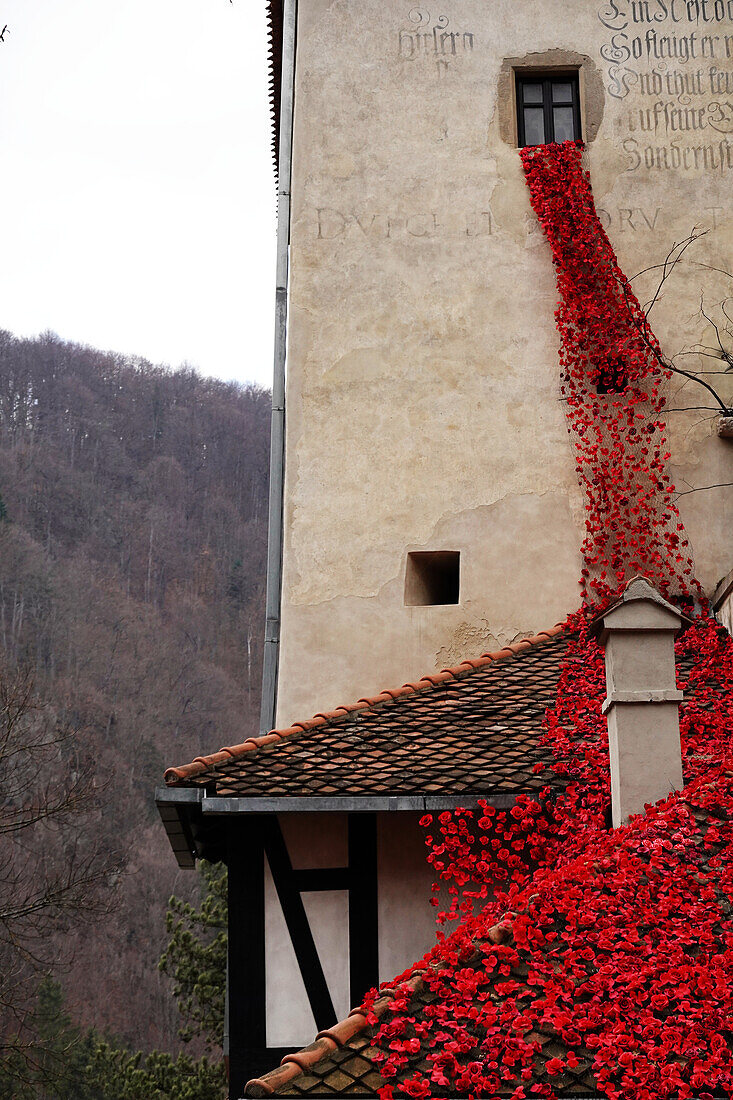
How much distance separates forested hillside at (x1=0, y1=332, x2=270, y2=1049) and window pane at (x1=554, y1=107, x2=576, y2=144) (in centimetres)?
2619

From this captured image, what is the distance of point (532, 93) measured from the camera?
1260 cm

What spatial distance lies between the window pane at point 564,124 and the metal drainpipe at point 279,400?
2652 mm

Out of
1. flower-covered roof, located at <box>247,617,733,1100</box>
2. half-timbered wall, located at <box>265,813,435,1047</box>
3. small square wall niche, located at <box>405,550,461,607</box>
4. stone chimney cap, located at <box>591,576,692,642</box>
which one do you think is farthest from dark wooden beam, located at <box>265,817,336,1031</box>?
small square wall niche, located at <box>405,550,461,607</box>

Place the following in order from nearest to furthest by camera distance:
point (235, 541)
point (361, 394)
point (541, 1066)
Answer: point (541, 1066)
point (361, 394)
point (235, 541)

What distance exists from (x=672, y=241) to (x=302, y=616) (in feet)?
16.5

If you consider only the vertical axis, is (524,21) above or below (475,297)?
above

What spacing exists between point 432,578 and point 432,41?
211 inches

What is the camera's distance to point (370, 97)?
1242 cm

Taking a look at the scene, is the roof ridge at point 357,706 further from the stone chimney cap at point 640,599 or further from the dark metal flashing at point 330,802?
the stone chimney cap at point 640,599

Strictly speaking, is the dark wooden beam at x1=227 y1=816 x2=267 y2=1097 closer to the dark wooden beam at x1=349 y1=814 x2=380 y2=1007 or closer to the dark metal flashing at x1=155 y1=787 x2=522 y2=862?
the dark metal flashing at x1=155 y1=787 x2=522 y2=862

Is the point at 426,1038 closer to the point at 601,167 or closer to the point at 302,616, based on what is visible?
the point at 302,616

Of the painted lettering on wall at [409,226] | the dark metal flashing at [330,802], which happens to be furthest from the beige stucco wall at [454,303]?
the dark metal flashing at [330,802]

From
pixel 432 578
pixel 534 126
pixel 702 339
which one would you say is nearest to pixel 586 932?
pixel 432 578

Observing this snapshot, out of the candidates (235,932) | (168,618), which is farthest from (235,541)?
(235,932)
